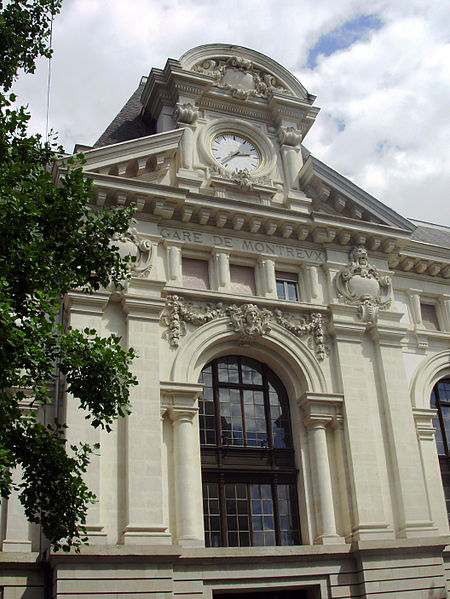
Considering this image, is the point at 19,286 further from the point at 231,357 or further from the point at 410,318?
the point at 410,318

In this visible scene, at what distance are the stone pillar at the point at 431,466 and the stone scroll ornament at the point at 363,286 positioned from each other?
12.1 feet

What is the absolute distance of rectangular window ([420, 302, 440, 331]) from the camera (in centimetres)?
2905

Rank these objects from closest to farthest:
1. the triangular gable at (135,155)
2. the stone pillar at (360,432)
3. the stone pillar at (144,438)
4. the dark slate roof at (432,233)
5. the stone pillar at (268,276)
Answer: the stone pillar at (144,438) < the stone pillar at (360,432) < the triangular gable at (135,155) < the stone pillar at (268,276) < the dark slate roof at (432,233)

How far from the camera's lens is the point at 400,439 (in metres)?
24.6

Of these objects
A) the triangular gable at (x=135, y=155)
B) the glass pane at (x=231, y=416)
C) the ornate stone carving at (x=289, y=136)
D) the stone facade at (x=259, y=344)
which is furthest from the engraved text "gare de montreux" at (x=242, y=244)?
the glass pane at (x=231, y=416)

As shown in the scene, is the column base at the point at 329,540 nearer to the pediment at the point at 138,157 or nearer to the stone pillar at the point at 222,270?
the stone pillar at the point at 222,270

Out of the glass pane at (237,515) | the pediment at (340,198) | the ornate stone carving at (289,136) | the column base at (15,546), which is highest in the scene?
the ornate stone carving at (289,136)

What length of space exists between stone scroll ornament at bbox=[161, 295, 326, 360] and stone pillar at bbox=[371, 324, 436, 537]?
2.23 m

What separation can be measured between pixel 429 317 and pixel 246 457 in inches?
394

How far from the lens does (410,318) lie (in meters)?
28.3

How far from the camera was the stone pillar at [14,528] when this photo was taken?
1978 cm

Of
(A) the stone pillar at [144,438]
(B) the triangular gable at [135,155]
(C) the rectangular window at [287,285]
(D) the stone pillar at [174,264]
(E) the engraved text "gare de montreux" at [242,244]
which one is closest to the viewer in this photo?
(A) the stone pillar at [144,438]

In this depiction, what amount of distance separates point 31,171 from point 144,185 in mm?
7851

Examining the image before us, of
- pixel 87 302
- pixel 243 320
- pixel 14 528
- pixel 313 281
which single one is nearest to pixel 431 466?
pixel 313 281
